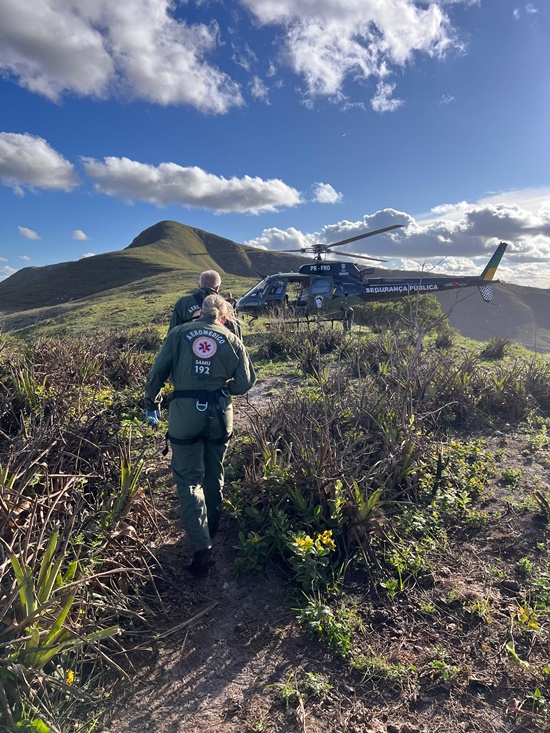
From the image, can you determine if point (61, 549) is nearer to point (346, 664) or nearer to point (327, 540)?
point (327, 540)

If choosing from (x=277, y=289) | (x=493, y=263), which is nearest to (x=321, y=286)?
(x=277, y=289)

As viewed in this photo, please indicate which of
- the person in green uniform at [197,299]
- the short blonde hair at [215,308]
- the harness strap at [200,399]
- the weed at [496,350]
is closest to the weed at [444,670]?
the harness strap at [200,399]

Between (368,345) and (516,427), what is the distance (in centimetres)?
329

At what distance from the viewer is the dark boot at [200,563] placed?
3.01 m

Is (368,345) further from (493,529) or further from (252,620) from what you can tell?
(252,620)

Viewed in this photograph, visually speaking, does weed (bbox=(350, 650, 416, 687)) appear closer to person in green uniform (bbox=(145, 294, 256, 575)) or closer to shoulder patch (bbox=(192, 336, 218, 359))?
person in green uniform (bbox=(145, 294, 256, 575))

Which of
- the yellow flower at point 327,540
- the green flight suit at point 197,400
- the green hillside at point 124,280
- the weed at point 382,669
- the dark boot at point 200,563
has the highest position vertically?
the green hillside at point 124,280

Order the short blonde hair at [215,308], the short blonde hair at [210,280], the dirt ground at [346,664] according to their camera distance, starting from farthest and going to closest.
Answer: the short blonde hair at [210,280]
the short blonde hair at [215,308]
the dirt ground at [346,664]

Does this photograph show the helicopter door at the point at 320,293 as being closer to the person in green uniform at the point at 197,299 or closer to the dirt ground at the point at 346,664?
the person in green uniform at the point at 197,299

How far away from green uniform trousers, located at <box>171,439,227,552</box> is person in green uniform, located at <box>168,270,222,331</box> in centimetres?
158

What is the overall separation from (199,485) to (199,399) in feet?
2.23

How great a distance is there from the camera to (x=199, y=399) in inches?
128

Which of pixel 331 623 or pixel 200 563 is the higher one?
pixel 200 563

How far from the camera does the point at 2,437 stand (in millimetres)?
4043
